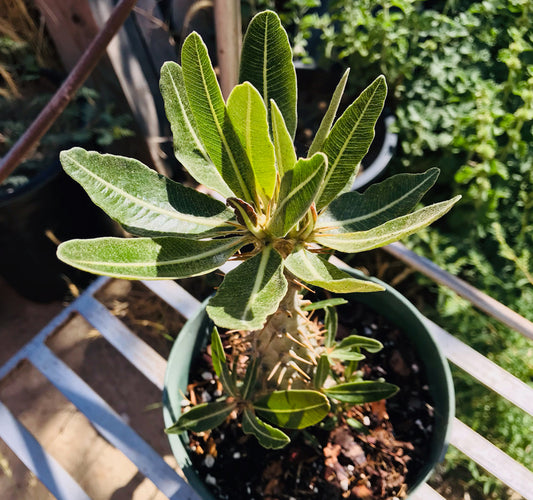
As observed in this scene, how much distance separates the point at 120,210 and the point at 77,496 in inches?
30.3

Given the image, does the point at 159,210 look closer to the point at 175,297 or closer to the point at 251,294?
the point at 251,294

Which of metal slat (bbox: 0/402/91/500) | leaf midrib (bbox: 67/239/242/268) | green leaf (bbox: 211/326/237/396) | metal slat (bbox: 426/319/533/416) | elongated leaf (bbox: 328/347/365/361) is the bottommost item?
metal slat (bbox: 426/319/533/416)

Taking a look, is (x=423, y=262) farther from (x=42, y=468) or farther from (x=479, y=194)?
(x=42, y=468)

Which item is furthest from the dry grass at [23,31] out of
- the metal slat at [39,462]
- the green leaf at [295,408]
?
the green leaf at [295,408]

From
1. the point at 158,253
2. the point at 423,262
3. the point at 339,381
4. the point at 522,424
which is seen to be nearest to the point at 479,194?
the point at 423,262

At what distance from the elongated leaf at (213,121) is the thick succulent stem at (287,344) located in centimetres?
17

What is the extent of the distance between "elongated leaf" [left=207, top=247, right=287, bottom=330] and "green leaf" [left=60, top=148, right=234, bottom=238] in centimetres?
10

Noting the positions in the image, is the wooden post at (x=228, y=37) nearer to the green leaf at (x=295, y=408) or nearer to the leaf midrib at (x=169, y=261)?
the leaf midrib at (x=169, y=261)

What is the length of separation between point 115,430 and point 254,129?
84 cm

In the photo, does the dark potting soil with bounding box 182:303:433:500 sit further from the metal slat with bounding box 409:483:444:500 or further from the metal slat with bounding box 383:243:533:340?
the metal slat with bounding box 383:243:533:340

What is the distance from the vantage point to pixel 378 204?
0.70m

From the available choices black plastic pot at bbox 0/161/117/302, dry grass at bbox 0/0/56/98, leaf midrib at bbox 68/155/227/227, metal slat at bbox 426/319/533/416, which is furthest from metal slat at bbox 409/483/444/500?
dry grass at bbox 0/0/56/98

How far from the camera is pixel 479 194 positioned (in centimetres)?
149

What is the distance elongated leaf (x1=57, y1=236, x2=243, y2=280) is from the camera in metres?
0.51
